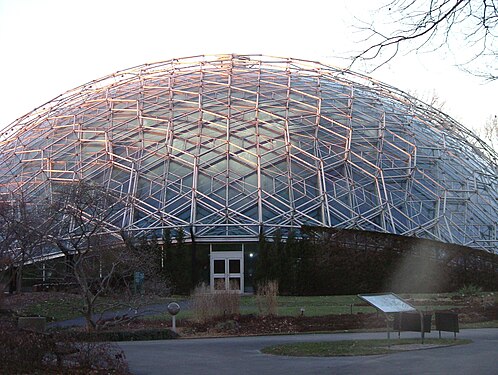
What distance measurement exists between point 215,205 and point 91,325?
21.5 meters

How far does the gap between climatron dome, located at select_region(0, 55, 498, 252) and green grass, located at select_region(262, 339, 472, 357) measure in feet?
77.9

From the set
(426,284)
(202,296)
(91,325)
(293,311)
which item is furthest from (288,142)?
(91,325)

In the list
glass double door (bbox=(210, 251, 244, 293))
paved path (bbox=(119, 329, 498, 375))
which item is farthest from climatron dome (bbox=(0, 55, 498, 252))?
paved path (bbox=(119, 329, 498, 375))

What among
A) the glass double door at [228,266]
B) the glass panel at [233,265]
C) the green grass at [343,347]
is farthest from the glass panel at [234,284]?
the green grass at [343,347]

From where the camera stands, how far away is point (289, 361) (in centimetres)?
1533

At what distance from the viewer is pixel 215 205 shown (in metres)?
43.8

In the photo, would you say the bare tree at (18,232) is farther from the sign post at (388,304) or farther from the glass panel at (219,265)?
the sign post at (388,304)

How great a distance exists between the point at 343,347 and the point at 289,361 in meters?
2.46

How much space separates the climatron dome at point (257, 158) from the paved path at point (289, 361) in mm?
22877

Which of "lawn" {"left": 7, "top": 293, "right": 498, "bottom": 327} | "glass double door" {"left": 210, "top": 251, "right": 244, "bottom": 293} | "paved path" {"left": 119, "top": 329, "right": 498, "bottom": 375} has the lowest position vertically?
"paved path" {"left": 119, "top": 329, "right": 498, "bottom": 375}

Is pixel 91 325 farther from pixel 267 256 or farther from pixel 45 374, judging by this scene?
pixel 267 256

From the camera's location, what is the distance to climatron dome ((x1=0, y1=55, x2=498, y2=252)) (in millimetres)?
43906

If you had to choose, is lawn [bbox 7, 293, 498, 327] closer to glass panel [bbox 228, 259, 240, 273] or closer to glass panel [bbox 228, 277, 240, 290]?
glass panel [bbox 228, 277, 240, 290]

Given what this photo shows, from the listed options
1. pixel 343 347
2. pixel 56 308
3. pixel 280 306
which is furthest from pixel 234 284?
pixel 343 347
